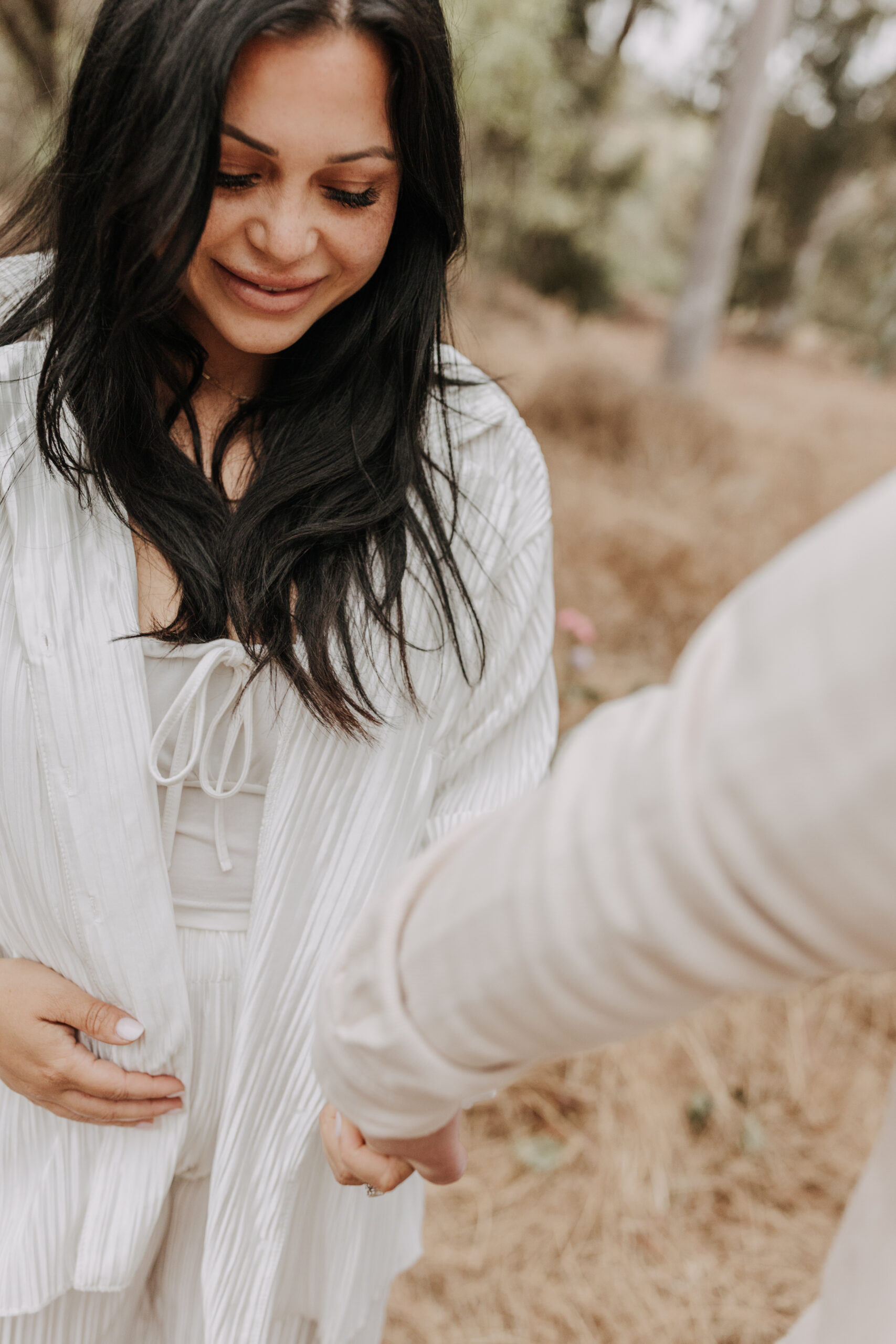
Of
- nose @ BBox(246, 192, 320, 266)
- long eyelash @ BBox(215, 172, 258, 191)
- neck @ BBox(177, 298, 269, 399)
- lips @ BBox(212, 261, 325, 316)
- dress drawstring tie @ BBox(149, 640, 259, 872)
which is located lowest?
dress drawstring tie @ BBox(149, 640, 259, 872)

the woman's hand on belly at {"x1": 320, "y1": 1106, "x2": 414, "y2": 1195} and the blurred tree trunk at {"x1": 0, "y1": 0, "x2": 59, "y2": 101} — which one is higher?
the blurred tree trunk at {"x1": 0, "y1": 0, "x2": 59, "y2": 101}

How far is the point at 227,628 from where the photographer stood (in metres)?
1.10

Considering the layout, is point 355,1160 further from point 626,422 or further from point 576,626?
point 626,422

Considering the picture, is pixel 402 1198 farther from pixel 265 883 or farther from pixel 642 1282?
pixel 642 1282

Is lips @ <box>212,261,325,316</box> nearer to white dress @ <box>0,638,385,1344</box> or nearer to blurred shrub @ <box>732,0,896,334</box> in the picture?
white dress @ <box>0,638,385,1344</box>

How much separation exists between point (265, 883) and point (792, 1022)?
1.94 metres

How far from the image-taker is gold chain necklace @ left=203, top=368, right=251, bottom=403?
4.00 ft

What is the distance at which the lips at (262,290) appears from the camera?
103 centimetres

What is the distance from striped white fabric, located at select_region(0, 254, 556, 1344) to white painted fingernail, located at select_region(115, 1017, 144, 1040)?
0.01 m

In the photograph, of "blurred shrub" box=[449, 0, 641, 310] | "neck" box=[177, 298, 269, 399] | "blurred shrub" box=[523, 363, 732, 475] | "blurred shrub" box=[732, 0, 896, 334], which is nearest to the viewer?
"neck" box=[177, 298, 269, 399]

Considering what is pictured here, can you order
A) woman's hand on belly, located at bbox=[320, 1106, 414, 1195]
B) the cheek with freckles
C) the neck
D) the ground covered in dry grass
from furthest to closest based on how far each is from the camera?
the ground covered in dry grass
the neck
the cheek with freckles
woman's hand on belly, located at bbox=[320, 1106, 414, 1195]

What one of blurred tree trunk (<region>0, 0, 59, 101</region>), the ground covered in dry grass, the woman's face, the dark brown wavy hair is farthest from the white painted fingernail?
blurred tree trunk (<region>0, 0, 59, 101</region>)

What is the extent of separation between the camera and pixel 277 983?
1.11m


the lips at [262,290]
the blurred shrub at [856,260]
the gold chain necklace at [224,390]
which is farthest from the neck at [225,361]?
the blurred shrub at [856,260]
